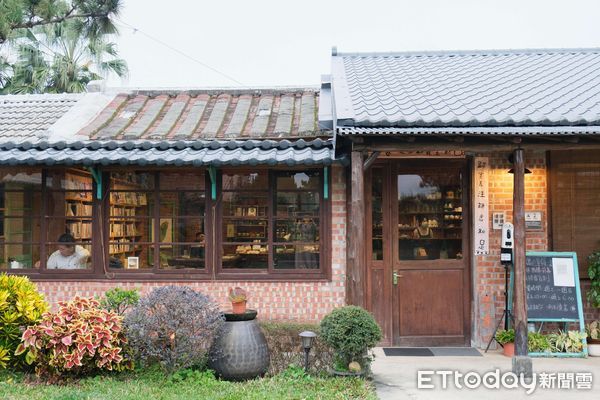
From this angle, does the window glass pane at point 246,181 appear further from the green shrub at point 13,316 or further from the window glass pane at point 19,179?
the green shrub at point 13,316

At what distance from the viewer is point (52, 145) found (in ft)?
26.8

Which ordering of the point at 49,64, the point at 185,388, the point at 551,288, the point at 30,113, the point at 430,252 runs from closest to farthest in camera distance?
the point at 185,388 → the point at 551,288 → the point at 430,252 → the point at 30,113 → the point at 49,64

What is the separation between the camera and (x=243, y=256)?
28.0 feet

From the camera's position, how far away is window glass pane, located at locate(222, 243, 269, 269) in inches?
336

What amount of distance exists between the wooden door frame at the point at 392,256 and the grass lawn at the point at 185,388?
94.5 inches

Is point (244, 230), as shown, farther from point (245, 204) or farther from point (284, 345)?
point (284, 345)

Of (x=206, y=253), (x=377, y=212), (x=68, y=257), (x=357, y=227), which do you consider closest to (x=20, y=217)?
(x=68, y=257)

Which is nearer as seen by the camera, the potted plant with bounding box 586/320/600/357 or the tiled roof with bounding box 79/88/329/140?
the potted plant with bounding box 586/320/600/357

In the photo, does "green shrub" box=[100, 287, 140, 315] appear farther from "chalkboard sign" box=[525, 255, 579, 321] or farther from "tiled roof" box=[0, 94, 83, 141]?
"chalkboard sign" box=[525, 255, 579, 321]

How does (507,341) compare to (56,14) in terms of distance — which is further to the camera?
(56,14)

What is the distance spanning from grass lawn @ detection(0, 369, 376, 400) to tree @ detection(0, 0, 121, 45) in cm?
689

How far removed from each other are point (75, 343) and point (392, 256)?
15.0 ft

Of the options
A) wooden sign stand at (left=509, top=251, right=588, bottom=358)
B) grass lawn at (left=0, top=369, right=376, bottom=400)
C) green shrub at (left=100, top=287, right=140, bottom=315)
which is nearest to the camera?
grass lawn at (left=0, top=369, right=376, bottom=400)

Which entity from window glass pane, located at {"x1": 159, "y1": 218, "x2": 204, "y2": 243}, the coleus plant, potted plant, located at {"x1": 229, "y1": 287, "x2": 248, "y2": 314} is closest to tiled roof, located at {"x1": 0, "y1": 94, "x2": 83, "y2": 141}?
window glass pane, located at {"x1": 159, "y1": 218, "x2": 204, "y2": 243}
